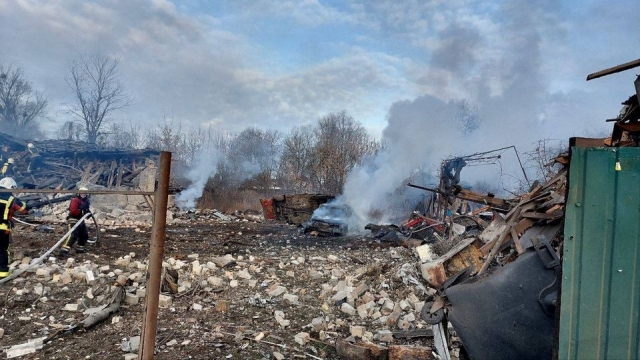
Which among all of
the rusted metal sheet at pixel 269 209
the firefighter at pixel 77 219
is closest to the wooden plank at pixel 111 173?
the rusted metal sheet at pixel 269 209

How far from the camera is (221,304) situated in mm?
5270

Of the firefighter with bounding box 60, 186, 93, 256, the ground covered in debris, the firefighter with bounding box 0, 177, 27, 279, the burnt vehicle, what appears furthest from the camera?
the burnt vehicle

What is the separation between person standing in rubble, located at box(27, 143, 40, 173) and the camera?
18.9 m

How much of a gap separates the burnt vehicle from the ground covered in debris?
13.7 feet

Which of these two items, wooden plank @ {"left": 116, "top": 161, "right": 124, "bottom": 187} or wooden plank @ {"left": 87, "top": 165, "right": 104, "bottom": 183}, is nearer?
wooden plank @ {"left": 87, "top": 165, "right": 104, "bottom": 183}

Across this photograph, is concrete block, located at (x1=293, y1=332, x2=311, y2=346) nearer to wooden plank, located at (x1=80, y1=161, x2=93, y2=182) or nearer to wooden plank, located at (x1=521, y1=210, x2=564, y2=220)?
wooden plank, located at (x1=521, y1=210, x2=564, y2=220)

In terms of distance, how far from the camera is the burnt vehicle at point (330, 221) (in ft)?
43.8

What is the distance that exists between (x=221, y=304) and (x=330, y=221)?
8.61m

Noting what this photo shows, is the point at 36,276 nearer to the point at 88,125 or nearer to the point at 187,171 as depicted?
the point at 187,171

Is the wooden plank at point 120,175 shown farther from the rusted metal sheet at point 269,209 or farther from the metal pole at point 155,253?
the metal pole at point 155,253

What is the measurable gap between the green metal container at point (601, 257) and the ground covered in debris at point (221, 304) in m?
2.66

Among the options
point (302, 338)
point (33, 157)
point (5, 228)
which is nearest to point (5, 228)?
point (5, 228)

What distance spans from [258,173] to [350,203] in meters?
12.9

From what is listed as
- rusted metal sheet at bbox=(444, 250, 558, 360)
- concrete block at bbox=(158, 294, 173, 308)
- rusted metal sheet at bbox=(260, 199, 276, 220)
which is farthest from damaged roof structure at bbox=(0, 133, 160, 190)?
rusted metal sheet at bbox=(444, 250, 558, 360)
